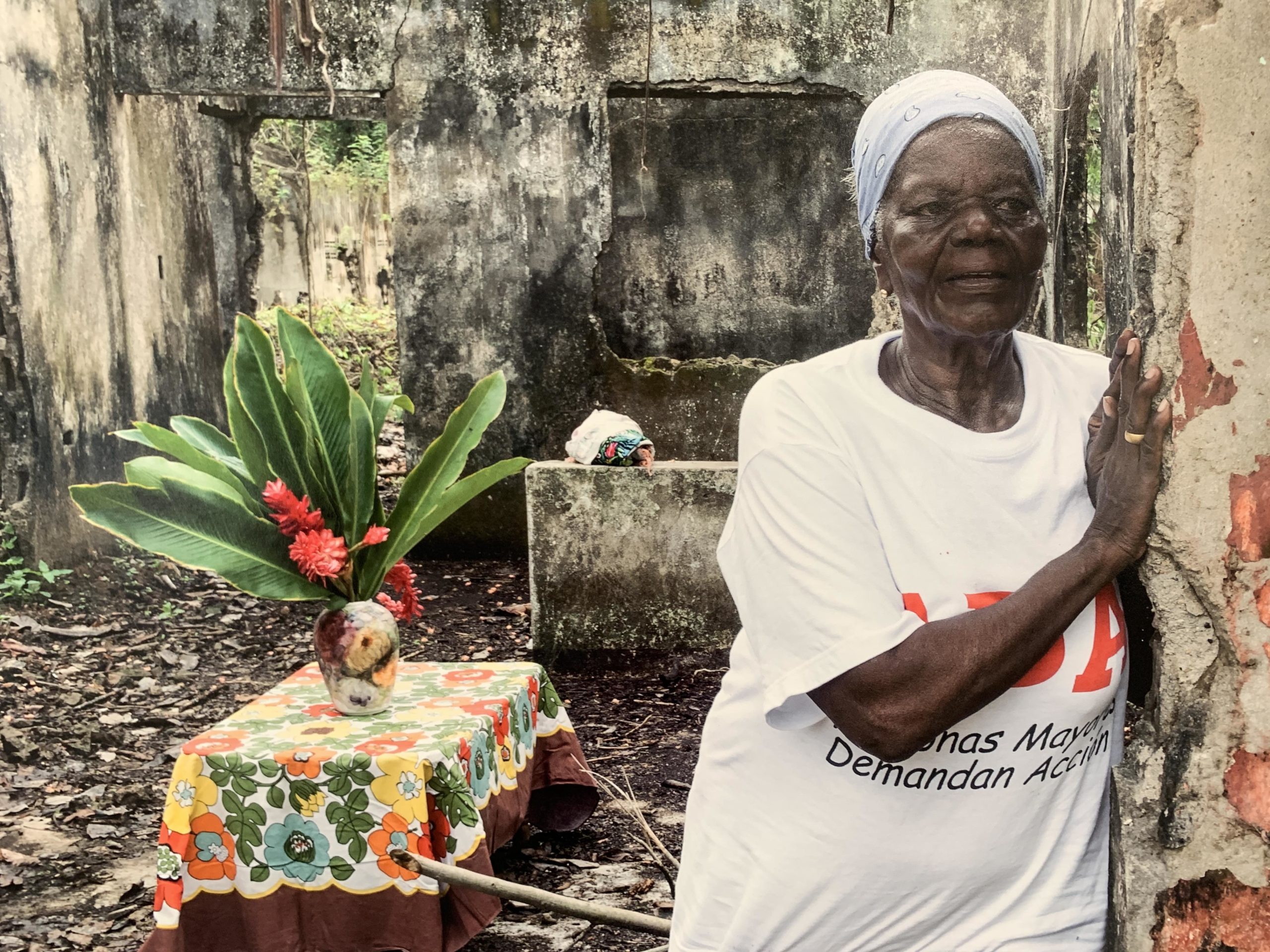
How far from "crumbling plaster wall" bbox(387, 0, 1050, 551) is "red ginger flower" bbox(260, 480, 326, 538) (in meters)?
4.12

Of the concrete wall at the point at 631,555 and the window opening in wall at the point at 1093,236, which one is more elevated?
the window opening in wall at the point at 1093,236

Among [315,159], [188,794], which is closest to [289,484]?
[188,794]

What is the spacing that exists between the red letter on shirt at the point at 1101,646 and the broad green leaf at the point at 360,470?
7.88ft

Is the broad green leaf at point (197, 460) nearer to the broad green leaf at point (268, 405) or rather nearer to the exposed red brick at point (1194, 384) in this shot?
the broad green leaf at point (268, 405)

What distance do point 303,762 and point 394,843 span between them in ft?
1.02

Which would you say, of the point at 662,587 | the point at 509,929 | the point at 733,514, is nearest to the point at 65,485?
the point at 662,587

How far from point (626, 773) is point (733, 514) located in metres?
3.27

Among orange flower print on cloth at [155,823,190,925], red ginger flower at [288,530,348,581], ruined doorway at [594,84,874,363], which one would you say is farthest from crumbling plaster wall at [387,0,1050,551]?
orange flower print on cloth at [155,823,190,925]

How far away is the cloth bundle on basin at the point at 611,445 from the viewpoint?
5535 mm

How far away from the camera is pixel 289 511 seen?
326cm

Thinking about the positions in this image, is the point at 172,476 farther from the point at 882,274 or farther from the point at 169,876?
the point at 882,274

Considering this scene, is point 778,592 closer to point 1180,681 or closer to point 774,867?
point 774,867

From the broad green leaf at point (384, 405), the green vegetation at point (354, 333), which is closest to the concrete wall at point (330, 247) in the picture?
the green vegetation at point (354, 333)

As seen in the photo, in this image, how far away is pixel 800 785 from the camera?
55.0 inches
